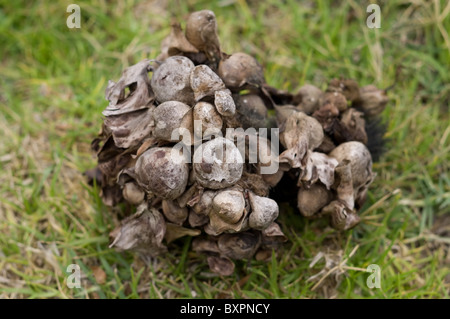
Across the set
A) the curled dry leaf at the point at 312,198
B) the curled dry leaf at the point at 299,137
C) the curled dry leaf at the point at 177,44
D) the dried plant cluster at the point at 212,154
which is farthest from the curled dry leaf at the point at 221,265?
the curled dry leaf at the point at 177,44

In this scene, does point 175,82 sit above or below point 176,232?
above

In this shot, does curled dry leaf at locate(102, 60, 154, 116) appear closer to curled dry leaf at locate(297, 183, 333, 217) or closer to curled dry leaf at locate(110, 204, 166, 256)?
curled dry leaf at locate(110, 204, 166, 256)

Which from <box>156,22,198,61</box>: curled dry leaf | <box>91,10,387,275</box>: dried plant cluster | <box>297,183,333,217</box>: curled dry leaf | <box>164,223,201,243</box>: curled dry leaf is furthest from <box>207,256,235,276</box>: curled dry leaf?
<box>156,22,198,61</box>: curled dry leaf

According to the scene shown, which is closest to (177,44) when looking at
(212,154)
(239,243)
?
(212,154)

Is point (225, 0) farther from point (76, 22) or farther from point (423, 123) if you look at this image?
point (423, 123)

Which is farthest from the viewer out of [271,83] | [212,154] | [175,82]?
[271,83]

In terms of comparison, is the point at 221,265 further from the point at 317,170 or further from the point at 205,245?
the point at 317,170

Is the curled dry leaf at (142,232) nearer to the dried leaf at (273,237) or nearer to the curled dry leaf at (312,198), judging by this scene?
the dried leaf at (273,237)

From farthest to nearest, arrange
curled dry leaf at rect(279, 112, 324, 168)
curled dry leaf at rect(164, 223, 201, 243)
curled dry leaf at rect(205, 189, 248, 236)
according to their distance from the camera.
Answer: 1. curled dry leaf at rect(164, 223, 201, 243)
2. curled dry leaf at rect(279, 112, 324, 168)
3. curled dry leaf at rect(205, 189, 248, 236)

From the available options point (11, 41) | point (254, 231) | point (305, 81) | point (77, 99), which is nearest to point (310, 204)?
point (254, 231)
